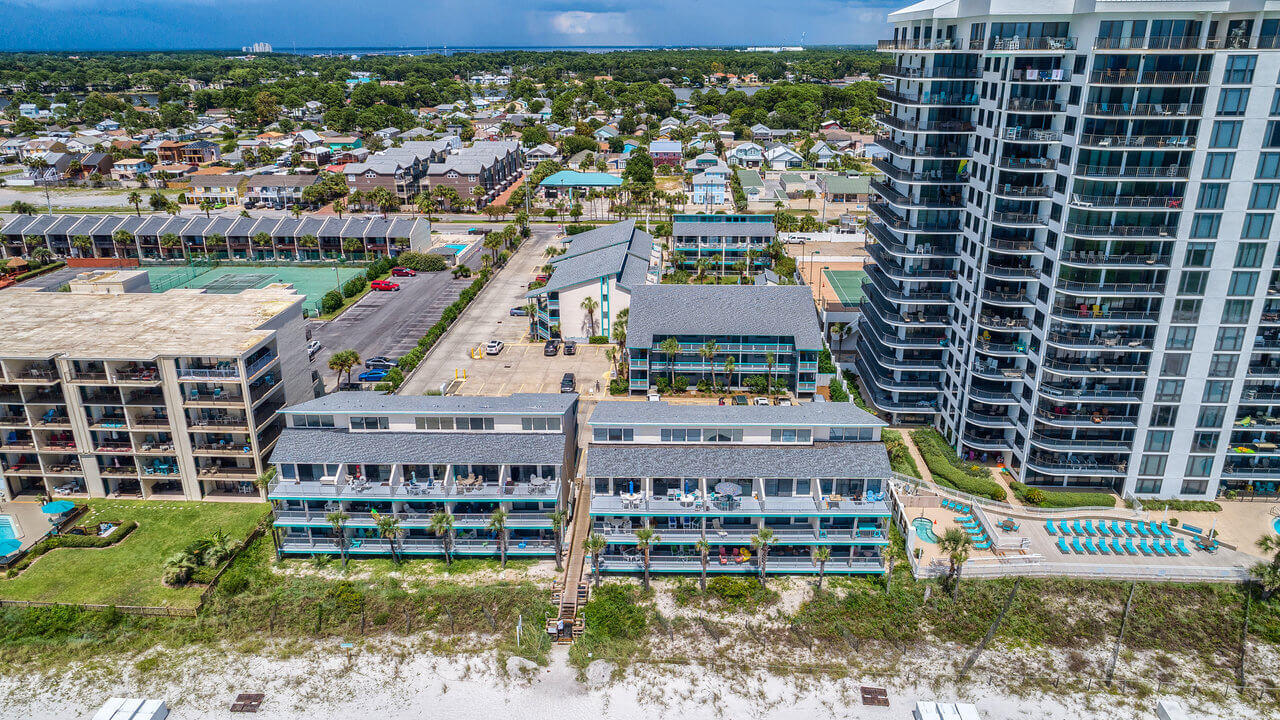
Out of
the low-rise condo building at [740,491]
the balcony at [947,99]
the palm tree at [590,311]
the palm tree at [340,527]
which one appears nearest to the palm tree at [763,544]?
the low-rise condo building at [740,491]

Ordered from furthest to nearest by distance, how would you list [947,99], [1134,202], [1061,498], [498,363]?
[498,363], [947,99], [1061,498], [1134,202]

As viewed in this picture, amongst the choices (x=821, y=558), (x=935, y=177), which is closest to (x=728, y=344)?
(x=935, y=177)

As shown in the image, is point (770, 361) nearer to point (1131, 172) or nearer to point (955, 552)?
point (955, 552)

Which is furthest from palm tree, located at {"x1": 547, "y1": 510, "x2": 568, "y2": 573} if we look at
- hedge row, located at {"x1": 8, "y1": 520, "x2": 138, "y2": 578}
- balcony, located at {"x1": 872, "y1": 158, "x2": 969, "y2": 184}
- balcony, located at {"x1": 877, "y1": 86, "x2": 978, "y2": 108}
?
balcony, located at {"x1": 877, "y1": 86, "x2": 978, "y2": 108}

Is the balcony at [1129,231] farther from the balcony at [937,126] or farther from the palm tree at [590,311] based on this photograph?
the palm tree at [590,311]

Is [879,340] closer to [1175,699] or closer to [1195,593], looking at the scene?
[1195,593]
